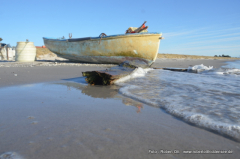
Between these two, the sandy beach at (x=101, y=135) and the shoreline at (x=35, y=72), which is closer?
the sandy beach at (x=101, y=135)

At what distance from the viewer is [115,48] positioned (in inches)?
342

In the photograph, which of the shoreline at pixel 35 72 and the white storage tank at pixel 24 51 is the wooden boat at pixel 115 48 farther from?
the white storage tank at pixel 24 51

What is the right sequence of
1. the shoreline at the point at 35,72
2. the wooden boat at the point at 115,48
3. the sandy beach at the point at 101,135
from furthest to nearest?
the wooden boat at the point at 115,48, the shoreline at the point at 35,72, the sandy beach at the point at 101,135

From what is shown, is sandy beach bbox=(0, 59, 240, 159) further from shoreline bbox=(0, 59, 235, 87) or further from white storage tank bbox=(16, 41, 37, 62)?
white storage tank bbox=(16, 41, 37, 62)

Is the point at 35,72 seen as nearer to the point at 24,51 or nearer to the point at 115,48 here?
the point at 115,48

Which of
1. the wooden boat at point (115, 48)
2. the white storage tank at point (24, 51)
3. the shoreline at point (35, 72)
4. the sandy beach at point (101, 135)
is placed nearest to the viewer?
the sandy beach at point (101, 135)

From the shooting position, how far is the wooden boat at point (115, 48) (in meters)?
8.26

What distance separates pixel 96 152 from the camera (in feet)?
3.43

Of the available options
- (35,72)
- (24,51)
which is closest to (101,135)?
(35,72)

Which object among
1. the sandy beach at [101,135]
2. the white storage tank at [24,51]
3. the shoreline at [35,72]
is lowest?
the sandy beach at [101,135]

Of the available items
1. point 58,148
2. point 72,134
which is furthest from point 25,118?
point 58,148

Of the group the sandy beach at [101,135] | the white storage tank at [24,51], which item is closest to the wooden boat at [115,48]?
the white storage tank at [24,51]

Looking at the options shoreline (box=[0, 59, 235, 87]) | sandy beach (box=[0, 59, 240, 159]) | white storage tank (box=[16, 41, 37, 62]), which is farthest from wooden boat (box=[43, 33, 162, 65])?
sandy beach (box=[0, 59, 240, 159])

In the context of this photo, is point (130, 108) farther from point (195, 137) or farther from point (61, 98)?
point (61, 98)
